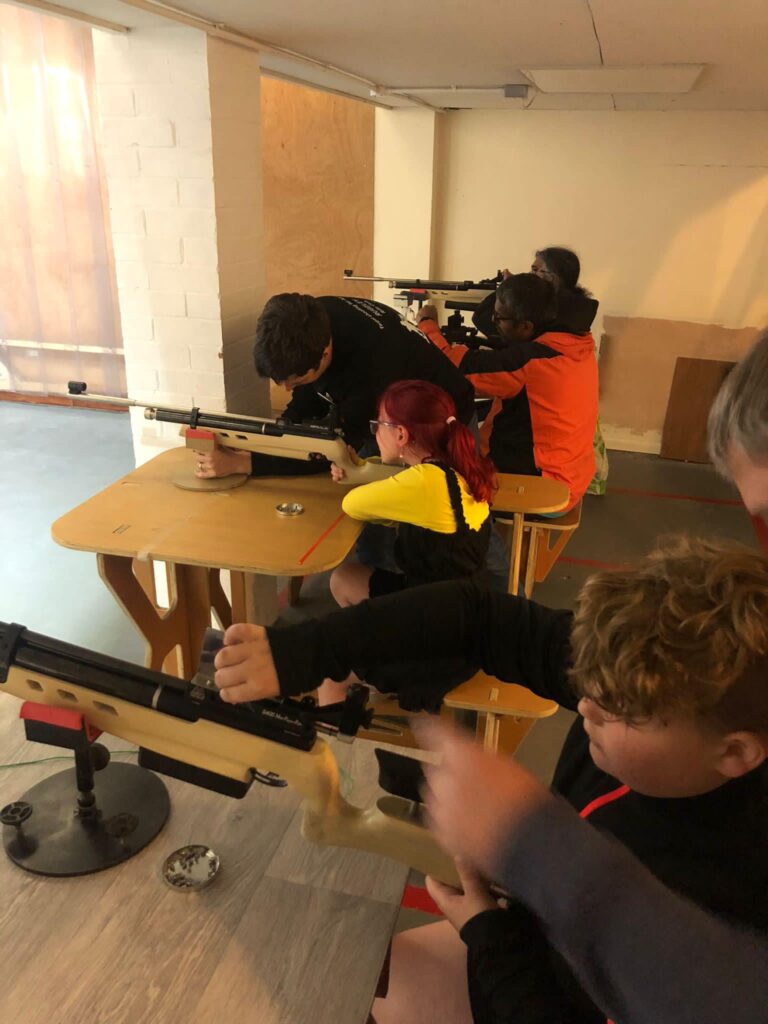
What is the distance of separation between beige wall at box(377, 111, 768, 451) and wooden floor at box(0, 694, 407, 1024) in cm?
456

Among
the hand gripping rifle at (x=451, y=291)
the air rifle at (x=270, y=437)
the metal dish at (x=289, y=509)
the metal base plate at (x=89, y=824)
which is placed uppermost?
the hand gripping rifle at (x=451, y=291)

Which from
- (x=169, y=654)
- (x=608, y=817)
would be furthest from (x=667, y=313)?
(x=608, y=817)

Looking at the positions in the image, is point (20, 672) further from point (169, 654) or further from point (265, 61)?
point (265, 61)

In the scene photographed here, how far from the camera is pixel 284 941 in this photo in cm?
96

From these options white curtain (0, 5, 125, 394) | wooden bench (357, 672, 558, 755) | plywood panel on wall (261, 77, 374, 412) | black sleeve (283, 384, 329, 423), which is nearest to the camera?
wooden bench (357, 672, 558, 755)

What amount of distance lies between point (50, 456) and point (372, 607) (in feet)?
14.0

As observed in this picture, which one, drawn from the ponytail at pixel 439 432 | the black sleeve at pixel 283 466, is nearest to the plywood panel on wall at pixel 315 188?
the black sleeve at pixel 283 466

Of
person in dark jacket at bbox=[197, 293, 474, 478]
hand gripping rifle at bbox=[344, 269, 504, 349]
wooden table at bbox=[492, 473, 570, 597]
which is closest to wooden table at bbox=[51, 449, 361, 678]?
person in dark jacket at bbox=[197, 293, 474, 478]

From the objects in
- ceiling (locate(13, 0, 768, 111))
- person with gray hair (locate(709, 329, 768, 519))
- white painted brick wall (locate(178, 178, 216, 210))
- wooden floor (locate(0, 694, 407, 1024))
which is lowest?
wooden floor (locate(0, 694, 407, 1024))

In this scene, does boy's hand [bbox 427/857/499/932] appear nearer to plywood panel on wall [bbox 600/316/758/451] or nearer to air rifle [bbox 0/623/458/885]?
air rifle [bbox 0/623/458/885]

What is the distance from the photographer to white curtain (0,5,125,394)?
16.6 feet

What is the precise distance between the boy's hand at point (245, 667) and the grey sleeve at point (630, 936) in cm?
43

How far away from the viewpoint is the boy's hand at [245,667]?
99cm

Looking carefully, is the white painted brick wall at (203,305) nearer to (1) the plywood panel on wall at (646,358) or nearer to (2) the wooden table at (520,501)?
(2) the wooden table at (520,501)
